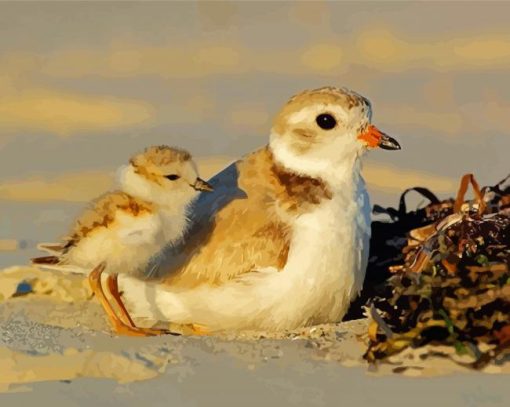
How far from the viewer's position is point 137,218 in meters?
5.05

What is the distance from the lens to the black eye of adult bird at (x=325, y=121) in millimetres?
5270

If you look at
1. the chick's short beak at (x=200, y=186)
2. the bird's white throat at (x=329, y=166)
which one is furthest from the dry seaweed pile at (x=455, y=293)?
the chick's short beak at (x=200, y=186)

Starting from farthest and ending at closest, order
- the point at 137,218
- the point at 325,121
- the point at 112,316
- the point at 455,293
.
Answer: the point at 325,121 → the point at 112,316 → the point at 137,218 → the point at 455,293

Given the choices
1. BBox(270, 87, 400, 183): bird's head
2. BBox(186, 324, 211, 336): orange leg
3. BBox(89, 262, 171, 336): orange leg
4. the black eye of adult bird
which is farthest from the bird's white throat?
BBox(89, 262, 171, 336): orange leg

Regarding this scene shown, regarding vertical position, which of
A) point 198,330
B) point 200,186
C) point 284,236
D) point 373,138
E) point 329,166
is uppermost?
point 373,138

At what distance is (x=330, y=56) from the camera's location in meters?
10.1

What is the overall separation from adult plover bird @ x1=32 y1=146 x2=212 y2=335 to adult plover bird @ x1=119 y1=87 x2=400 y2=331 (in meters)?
0.12

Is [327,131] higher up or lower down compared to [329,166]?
higher up

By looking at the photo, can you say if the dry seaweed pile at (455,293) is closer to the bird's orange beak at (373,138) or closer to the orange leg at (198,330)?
the bird's orange beak at (373,138)

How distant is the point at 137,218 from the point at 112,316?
390 millimetres

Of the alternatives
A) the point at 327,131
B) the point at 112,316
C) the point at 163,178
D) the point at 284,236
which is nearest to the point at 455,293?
the point at 284,236

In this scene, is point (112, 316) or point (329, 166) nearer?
point (112, 316)

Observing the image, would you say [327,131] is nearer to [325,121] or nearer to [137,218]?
[325,121]

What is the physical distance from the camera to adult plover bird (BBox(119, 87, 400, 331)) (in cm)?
507
